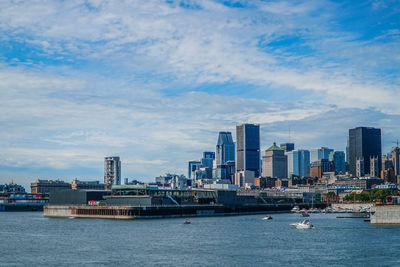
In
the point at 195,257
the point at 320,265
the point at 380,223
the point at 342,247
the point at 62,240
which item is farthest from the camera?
the point at 380,223

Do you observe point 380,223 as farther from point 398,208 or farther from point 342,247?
point 342,247

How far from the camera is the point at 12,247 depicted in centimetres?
10694

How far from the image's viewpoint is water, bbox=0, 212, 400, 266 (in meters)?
85.9

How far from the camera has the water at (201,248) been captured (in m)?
85.9

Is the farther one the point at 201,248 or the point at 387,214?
the point at 387,214

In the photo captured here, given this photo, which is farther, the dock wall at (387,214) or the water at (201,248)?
the dock wall at (387,214)

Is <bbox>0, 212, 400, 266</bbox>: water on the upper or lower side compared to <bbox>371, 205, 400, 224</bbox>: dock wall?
lower

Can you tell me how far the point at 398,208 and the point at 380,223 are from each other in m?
7.70

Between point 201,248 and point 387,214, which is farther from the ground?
point 387,214

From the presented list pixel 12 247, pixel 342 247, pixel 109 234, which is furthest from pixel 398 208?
pixel 12 247

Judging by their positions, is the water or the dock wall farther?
the dock wall

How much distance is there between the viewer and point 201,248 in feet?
337

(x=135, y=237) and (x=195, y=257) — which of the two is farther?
(x=135, y=237)

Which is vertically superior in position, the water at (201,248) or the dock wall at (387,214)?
the dock wall at (387,214)
